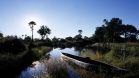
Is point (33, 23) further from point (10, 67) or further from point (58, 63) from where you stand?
point (58, 63)

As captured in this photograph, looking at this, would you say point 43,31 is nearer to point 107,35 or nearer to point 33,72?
point 107,35

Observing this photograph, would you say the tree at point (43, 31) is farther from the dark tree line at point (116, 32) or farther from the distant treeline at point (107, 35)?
the dark tree line at point (116, 32)

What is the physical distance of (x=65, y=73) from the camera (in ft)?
53.0

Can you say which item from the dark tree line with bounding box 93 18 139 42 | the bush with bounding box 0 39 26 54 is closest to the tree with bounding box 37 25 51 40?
the dark tree line with bounding box 93 18 139 42

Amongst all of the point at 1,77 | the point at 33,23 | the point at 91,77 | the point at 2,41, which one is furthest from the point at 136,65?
the point at 33,23

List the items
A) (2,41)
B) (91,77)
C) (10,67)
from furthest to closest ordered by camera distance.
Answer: (2,41), (10,67), (91,77)

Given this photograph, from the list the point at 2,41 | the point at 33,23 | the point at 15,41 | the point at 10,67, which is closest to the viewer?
the point at 10,67

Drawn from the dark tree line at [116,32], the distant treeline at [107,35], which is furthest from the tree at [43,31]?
the dark tree line at [116,32]

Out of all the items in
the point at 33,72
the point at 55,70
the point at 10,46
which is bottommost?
the point at 33,72

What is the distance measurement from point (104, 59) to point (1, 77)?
12.3m

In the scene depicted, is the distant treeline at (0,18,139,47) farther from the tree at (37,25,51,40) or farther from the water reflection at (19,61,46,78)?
the water reflection at (19,61,46,78)

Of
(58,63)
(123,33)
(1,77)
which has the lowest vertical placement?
(1,77)

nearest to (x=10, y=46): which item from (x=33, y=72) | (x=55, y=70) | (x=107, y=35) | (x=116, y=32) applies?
(x=33, y=72)

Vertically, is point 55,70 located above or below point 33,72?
above
